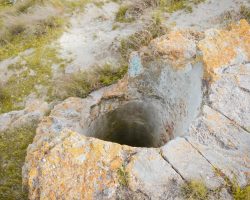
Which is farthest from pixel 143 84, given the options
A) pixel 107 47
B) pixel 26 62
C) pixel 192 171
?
pixel 26 62

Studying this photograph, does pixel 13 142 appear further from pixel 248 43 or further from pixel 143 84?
pixel 248 43

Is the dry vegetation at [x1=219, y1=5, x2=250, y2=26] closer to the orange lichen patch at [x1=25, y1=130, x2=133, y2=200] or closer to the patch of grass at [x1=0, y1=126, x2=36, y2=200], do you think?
the patch of grass at [x1=0, y1=126, x2=36, y2=200]

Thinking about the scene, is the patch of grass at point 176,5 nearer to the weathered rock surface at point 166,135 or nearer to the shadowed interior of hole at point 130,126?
the weathered rock surface at point 166,135

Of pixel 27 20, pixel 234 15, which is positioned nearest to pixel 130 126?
pixel 234 15

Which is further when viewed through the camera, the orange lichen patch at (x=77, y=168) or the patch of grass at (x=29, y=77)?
the patch of grass at (x=29, y=77)

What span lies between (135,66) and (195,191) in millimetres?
2801

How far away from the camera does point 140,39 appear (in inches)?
307

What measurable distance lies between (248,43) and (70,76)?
415cm

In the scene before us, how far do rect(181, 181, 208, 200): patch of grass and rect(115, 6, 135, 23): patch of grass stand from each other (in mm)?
7132

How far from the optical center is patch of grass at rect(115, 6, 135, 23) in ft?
30.5

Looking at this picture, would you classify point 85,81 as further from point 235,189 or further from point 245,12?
point 235,189

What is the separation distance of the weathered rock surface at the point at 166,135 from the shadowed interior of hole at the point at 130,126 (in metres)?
0.03

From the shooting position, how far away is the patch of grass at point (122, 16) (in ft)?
30.5

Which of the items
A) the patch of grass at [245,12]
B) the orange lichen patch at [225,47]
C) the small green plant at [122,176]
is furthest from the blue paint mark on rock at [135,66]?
the patch of grass at [245,12]
